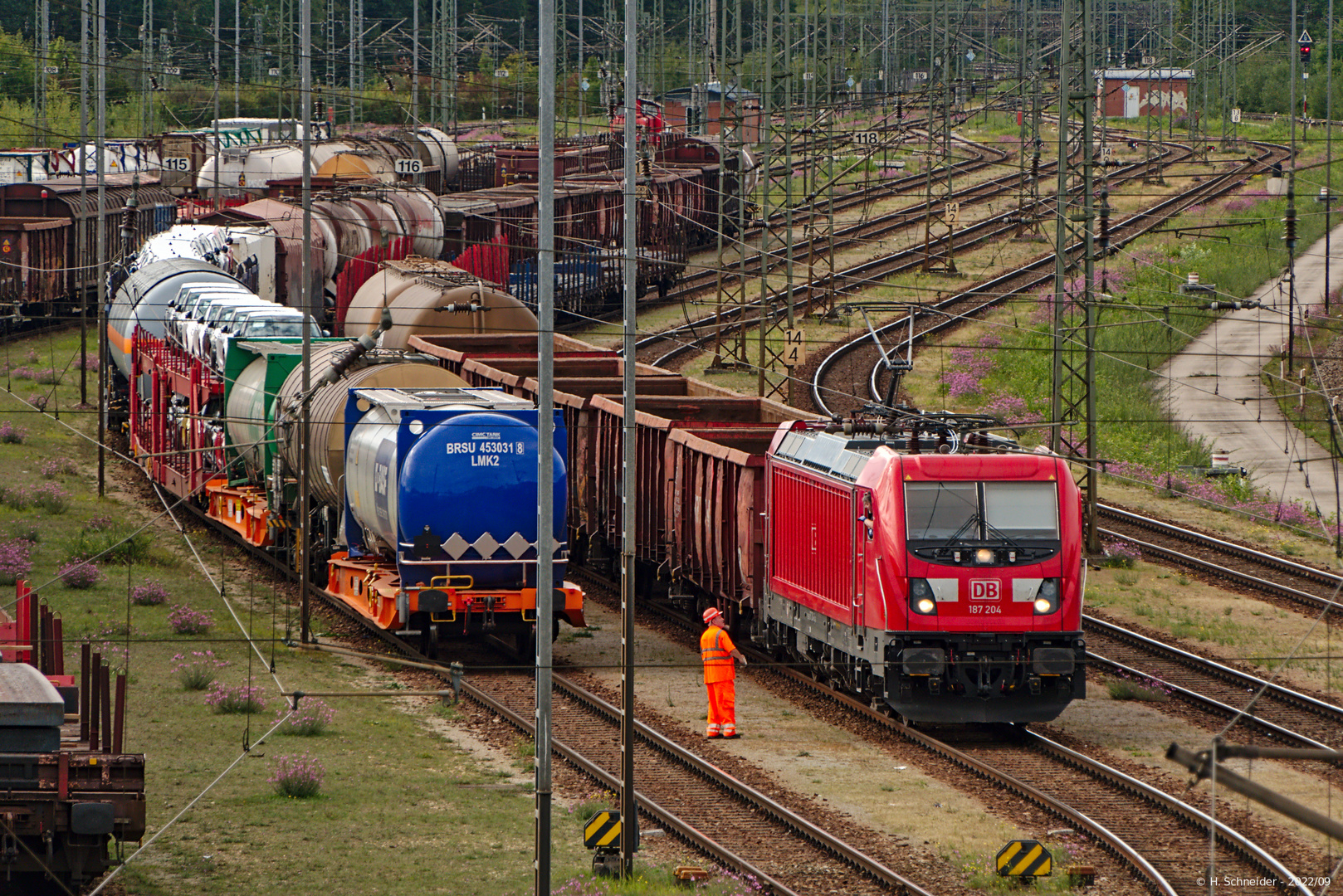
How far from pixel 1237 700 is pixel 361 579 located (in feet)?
37.9

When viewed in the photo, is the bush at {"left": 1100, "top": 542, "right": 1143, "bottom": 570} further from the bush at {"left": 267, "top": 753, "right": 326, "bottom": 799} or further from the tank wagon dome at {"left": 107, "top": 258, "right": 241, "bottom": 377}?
the tank wagon dome at {"left": 107, "top": 258, "right": 241, "bottom": 377}

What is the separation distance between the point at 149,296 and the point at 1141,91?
8200 cm

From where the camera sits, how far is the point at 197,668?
2233cm

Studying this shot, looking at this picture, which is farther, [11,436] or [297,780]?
[11,436]

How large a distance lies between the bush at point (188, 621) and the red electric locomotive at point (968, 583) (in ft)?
32.3

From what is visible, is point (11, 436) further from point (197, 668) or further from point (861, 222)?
point (861, 222)

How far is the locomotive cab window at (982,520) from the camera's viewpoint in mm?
19359

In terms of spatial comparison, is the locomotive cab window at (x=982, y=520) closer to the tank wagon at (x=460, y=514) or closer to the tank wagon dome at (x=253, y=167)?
the tank wagon at (x=460, y=514)

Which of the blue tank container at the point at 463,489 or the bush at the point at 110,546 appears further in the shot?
the bush at the point at 110,546

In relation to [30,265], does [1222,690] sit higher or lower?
lower

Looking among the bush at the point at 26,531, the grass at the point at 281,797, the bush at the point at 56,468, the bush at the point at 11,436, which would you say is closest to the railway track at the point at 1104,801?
the grass at the point at 281,797

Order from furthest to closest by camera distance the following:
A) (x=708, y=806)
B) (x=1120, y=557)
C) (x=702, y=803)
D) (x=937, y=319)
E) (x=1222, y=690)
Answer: (x=937, y=319) → (x=1120, y=557) → (x=1222, y=690) → (x=702, y=803) → (x=708, y=806)

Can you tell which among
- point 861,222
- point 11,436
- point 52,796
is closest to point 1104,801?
point 52,796

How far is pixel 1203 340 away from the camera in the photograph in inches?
2046
